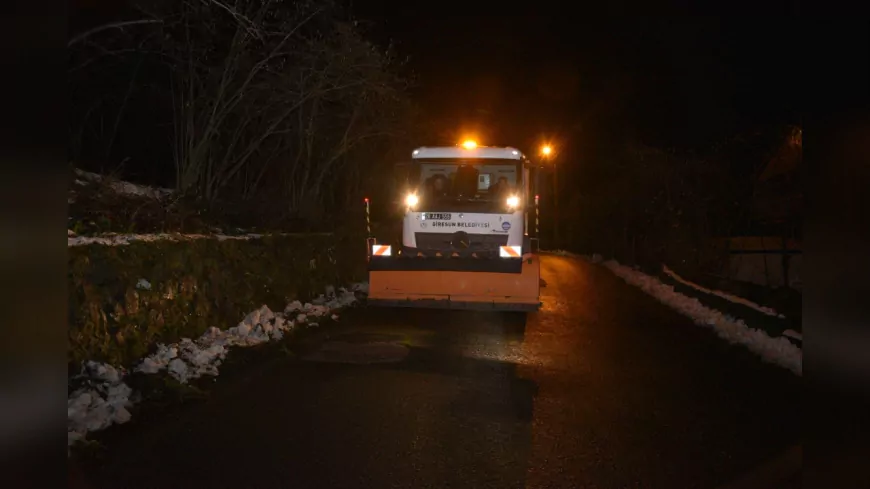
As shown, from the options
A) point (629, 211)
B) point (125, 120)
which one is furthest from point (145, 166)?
point (629, 211)

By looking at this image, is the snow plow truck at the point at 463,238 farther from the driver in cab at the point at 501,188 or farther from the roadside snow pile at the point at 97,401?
the roadside snow pile at the point at 97,401

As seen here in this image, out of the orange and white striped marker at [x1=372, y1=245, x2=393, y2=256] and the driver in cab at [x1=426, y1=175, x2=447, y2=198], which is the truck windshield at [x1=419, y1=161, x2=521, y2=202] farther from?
the orange and white striped marker at [x1=372, y1=245, x2=393, y2=256]

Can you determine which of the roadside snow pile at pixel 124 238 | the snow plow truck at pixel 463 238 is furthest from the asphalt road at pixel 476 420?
the roadside snow pile at pixel 124 238

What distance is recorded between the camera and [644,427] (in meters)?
7.00

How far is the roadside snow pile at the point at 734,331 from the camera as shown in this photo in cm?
1006

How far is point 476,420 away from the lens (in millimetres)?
7133

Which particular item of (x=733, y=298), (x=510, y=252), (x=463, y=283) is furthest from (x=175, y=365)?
(x=733, y=298)

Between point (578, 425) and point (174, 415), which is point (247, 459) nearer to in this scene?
point (174, 415)

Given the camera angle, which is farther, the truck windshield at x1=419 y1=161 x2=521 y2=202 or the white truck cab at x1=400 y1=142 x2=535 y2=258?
the truck windshield at x1=419 y1=161 x2=521 y2=202

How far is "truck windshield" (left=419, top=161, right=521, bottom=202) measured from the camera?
14.5 metres

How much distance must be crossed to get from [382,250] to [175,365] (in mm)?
5931

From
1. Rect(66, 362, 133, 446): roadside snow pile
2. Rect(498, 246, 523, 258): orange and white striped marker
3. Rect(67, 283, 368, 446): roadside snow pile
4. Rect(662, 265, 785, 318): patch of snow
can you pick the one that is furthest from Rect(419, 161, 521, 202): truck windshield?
Rect(66, 362, 133, 446): roadside snow pile

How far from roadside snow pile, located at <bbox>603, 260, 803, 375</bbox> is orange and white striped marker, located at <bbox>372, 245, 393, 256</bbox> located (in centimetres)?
604

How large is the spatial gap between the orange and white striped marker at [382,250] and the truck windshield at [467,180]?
1.34 metres
